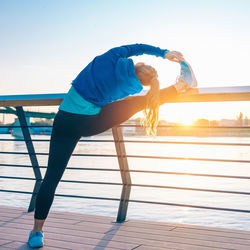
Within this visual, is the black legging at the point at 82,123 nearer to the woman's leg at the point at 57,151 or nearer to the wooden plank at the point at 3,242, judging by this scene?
the woman's leg at the point at 57,151

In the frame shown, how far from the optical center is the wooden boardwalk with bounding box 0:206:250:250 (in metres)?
2.18

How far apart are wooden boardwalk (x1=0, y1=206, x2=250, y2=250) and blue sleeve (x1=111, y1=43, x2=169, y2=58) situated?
1.09 metres

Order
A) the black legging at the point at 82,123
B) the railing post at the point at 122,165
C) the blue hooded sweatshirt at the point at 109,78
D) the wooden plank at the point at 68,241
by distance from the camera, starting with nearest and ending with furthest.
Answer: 1. the blue hooded sweatshirt at the point at 109,78
2. the black legging at the point at 82,123
3. the wooden plank at the point at 68,241
4. the railing post at the point at 122,165

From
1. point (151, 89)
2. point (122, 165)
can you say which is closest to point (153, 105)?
point (151, 89)

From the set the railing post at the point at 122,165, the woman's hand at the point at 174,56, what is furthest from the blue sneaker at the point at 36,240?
the woman's hand at the point at 174,56

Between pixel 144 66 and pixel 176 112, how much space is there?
0.43 meters

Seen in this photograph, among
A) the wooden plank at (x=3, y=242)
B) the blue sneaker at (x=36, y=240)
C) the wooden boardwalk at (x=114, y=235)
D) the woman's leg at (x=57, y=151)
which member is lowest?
the wooden boardwalk at (x=114, y=235)

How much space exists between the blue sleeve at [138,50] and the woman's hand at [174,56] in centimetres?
3

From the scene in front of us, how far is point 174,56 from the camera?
2.10 meters

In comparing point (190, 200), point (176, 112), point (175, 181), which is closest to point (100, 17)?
point (175, 181)

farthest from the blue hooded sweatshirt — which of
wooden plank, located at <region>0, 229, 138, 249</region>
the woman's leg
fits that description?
wooden plank, located at <region>0, 229, 138, 249</region>

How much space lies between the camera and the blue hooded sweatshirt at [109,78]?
195 cm

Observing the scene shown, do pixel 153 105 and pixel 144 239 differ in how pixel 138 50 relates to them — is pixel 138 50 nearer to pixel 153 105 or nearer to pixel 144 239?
pixel 153 105

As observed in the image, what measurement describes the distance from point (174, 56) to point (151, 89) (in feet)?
0.81
